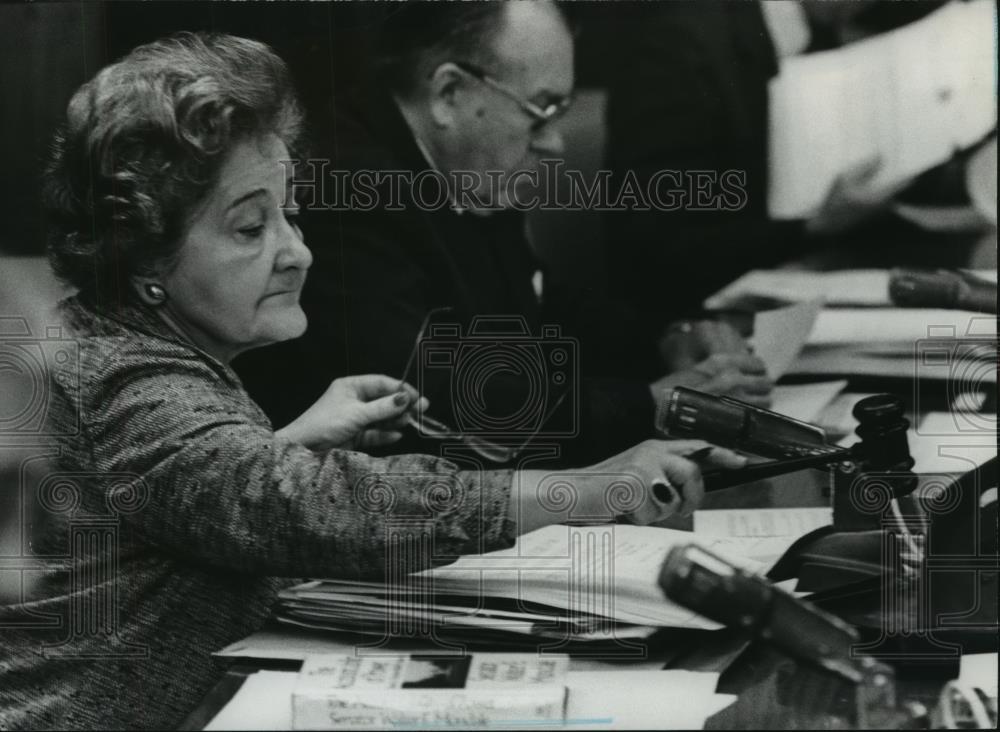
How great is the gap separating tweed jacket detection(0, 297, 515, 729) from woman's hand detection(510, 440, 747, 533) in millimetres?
51

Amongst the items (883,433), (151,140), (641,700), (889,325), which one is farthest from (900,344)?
(151,140)

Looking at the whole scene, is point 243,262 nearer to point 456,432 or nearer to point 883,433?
point 456,432

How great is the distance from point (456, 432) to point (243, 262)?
1.66ft

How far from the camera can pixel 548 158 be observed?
2.18m

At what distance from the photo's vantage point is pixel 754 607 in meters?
1.99

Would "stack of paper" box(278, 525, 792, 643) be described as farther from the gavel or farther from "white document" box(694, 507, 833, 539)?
the gavel

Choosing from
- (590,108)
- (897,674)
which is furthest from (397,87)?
(897,674)

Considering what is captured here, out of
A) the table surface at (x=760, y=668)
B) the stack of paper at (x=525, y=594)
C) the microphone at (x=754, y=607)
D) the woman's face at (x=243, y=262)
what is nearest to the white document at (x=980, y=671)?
the table surface at (x=760, y=668)

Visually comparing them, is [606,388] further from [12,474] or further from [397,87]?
[12,474]

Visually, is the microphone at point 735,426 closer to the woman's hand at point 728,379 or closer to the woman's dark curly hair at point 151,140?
the woman's hand at point 728,379

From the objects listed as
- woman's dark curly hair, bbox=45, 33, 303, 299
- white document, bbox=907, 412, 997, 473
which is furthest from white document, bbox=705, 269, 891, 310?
woman's dark curly hair, bbox=45, 33, 303, 299

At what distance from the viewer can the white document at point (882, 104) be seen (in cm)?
217

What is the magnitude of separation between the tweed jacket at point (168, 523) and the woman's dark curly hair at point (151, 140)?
4.9 inches

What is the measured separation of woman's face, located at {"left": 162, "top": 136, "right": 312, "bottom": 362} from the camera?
2.14 meters
